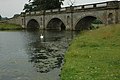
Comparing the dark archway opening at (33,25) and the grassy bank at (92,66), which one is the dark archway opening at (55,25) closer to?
the dark archway opening at (33,25)

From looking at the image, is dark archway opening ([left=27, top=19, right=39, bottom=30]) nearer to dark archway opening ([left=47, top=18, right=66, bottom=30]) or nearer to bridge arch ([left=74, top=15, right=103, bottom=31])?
dark archway opening ([left=47, top=18, right=66, bottom=30])

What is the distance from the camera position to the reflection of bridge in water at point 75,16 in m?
57.2

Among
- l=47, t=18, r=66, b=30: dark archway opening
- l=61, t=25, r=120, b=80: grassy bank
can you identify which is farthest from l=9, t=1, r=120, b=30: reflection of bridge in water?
l=61, t=25, r=120, b=80: grassy bank

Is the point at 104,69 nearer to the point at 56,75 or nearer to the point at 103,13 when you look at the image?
the point at 56,75

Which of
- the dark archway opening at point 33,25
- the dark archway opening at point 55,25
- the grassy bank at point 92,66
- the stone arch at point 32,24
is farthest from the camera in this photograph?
the dark archway opening at point 33,25

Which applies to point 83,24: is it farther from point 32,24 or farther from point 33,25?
point 33,25

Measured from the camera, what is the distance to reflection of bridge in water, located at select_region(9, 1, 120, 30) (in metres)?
57.2

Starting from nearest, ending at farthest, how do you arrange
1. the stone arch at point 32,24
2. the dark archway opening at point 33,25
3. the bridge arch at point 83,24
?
1. the bridge arch at point 83,24
2. the stone arch at point 32,24
3. the dark archway opening at point 33,25

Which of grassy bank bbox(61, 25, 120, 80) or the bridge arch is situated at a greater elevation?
the bridge arch

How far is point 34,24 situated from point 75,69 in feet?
290

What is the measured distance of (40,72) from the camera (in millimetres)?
19516

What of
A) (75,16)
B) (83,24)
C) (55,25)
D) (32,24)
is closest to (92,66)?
(75,16)

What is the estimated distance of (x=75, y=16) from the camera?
2773 inches

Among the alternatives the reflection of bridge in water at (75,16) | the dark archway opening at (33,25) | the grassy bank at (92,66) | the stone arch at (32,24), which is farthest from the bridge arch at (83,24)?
the grassy bank at (92,66)
